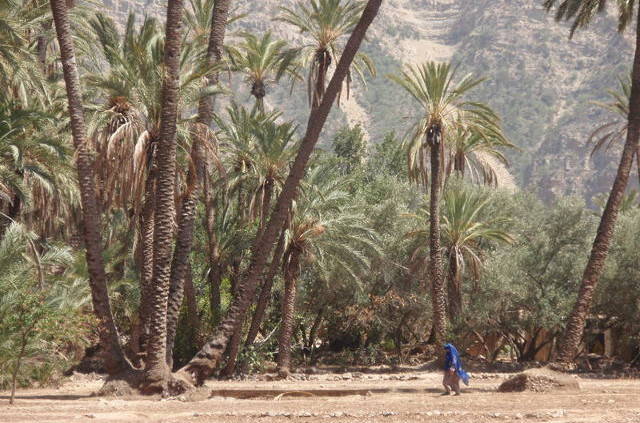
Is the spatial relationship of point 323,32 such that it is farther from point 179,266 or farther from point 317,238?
point 179,266

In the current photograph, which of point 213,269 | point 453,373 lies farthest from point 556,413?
point 213,269

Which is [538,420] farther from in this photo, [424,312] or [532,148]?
[532,148]

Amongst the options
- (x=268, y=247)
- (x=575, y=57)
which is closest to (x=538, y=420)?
(x=268, y=247)

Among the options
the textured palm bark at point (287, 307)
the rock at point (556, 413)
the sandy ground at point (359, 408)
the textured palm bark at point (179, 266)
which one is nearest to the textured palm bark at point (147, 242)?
the textured palm bark at point (179, 266)

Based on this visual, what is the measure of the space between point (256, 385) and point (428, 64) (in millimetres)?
12002

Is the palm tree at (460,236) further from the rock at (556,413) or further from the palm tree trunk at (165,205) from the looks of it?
the rock at (556,413)

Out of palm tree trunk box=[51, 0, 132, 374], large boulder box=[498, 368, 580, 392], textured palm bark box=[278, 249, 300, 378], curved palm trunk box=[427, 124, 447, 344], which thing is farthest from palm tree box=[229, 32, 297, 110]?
large boulder box=[498, 368, 580, 392]

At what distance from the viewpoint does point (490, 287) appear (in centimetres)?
3275

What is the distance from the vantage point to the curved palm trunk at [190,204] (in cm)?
1927

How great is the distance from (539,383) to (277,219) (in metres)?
7.03

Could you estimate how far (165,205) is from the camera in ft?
58.0

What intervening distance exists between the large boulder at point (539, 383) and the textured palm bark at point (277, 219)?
640 centimetres

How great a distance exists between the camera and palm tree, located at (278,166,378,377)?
2723 centimetres

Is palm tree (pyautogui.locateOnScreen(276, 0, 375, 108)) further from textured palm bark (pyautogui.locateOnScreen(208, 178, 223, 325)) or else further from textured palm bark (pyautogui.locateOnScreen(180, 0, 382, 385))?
textured palm bark (pyautogui.locateOnScreen(180, 0, 382, 385))
